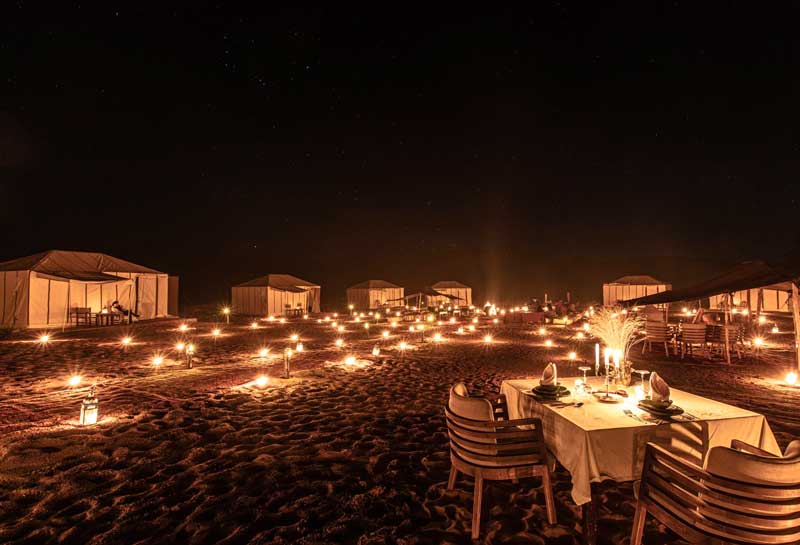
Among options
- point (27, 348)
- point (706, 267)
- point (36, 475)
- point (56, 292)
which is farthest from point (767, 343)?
point (706, 267)

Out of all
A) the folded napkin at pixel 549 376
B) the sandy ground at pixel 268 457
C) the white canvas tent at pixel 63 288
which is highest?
the white canvas tent at pixel 63 288

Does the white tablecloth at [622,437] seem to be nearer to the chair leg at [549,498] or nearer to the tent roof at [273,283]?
the chair leg at [549,498]

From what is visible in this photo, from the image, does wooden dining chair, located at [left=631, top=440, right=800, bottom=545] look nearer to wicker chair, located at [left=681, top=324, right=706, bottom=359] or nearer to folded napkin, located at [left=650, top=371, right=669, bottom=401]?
folded napkin, located at [left=650, top=371, right=669, bottom=401]

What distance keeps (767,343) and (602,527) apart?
1454 cm

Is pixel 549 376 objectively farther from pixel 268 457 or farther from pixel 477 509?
pixel 268 457

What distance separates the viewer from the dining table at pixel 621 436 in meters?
→ 2.62

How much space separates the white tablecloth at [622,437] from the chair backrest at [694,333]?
27.6ft

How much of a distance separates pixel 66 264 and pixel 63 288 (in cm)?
158

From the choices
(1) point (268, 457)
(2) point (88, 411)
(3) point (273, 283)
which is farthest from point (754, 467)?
(3) point (273, 283)

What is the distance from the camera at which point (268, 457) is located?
4.11 m

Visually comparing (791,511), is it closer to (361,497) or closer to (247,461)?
(361,497)

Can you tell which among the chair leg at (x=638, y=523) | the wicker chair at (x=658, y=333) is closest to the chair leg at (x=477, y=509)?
the chair leg at (x=638, y=523)

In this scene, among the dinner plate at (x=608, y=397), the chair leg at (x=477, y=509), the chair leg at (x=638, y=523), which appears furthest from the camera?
the dinner plate at (x=608, y=397)

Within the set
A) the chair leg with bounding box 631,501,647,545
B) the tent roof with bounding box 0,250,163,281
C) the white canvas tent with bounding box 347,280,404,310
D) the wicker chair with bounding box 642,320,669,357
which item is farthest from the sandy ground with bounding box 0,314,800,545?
the white canvas tent with bounding box 347,280,404,310
